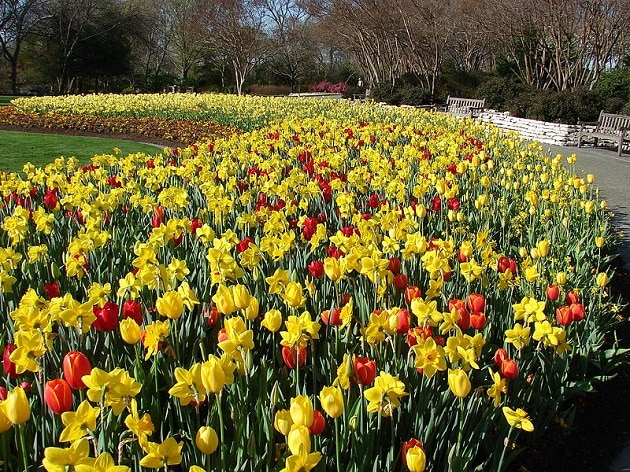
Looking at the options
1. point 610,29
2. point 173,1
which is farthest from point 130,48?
point 610,29

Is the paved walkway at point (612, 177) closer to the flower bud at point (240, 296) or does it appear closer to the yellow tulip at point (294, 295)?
the yellow tulip at point (294, 295)

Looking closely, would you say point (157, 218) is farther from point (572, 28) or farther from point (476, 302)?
point (572, 28)

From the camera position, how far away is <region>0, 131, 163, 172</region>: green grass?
32.8 ft

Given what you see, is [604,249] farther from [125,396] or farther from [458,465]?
[125,396]

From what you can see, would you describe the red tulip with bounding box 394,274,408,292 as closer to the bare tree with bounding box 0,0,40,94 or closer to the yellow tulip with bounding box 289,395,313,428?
the yellow tulip with bounding box 289,395,313,428

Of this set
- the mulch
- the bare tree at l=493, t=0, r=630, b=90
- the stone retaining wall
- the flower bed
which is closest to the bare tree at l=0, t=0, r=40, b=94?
the mulch

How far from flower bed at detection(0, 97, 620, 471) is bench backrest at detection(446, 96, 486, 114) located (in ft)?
57.7

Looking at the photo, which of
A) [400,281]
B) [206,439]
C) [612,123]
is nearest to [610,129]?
[612,123]

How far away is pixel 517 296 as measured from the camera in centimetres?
317

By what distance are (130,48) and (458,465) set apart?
44.7 meters

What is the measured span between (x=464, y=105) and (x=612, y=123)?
869 cm

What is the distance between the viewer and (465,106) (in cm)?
2153

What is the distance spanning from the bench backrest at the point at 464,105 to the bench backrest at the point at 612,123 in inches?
240

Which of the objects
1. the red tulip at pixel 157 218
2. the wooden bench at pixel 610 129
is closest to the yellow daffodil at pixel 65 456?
the red tulip at pixel 157 218
